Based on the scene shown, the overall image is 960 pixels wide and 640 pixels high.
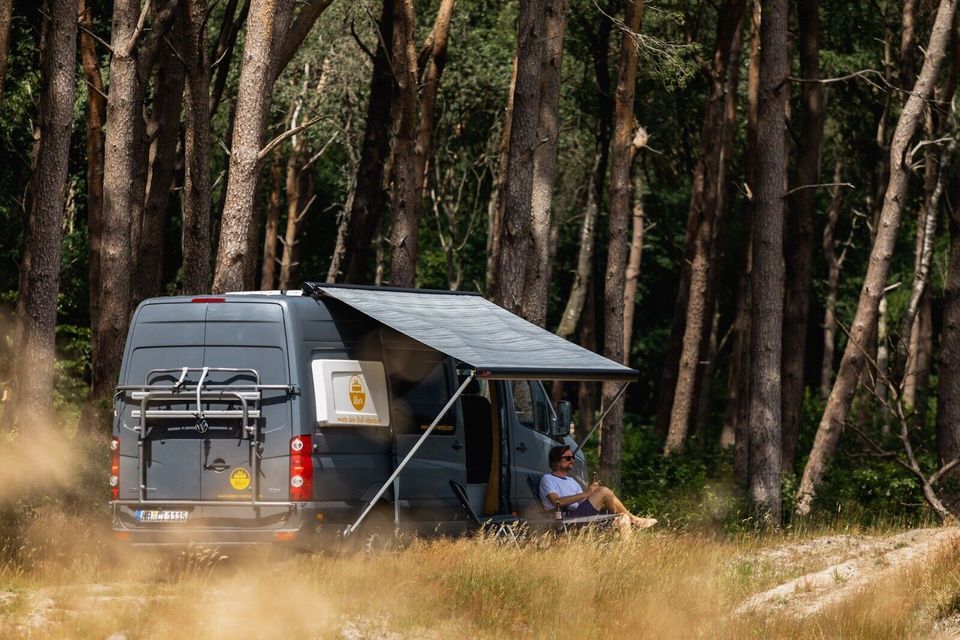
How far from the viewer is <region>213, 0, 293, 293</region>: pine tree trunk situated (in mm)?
14492

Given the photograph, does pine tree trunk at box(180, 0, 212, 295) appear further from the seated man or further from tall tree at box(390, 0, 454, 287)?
the seated man

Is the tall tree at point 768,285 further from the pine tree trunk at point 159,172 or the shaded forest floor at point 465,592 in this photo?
the pine tree trunk at point 159,172

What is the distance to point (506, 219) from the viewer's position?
17.4 metres

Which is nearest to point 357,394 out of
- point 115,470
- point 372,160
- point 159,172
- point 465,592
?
point 465,592

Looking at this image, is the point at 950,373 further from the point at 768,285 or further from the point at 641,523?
the point at 641,523

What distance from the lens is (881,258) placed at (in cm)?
1912

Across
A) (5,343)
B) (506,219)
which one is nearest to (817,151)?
(506,219)

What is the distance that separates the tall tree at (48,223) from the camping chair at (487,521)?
5.20 meters

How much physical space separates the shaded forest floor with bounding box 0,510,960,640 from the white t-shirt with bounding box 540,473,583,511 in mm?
817

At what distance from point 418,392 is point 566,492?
2.39 m

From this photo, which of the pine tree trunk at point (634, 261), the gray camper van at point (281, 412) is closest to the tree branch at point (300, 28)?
the gray camper van at point (281, 412)

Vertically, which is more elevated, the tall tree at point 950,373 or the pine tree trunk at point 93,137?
the pine tree trunk at point 93,137

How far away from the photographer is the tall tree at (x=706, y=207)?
25316 mm

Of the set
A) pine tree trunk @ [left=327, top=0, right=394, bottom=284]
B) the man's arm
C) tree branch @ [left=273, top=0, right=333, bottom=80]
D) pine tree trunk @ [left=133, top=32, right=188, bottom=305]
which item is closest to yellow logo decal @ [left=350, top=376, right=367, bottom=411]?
the man's arm
